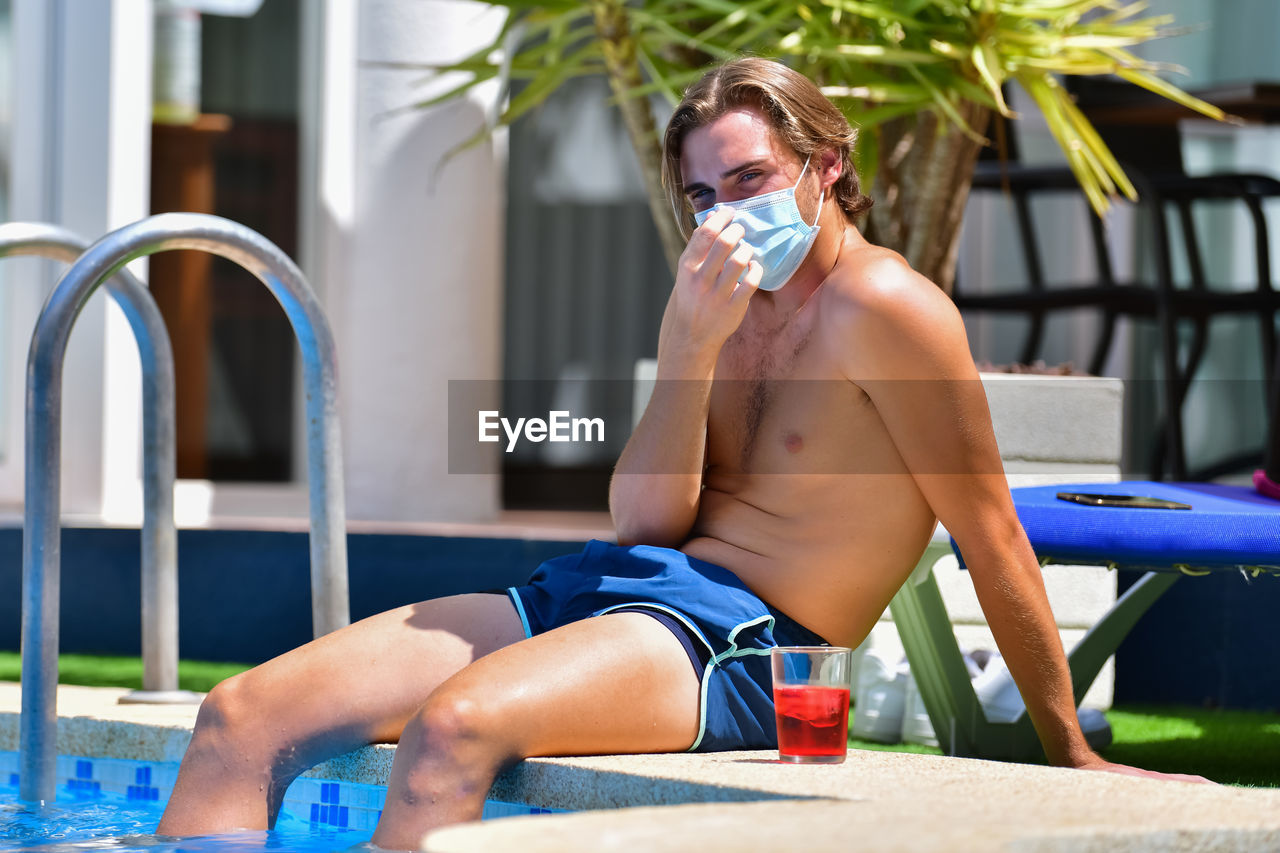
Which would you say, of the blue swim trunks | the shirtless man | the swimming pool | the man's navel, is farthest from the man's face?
the swimming pool

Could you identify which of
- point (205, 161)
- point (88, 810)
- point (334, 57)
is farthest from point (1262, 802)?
point (205, 161)

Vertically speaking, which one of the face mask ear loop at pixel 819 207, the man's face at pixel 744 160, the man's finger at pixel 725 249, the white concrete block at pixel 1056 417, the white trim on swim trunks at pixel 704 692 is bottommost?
the white trim on swim trunks at pixel 704 692

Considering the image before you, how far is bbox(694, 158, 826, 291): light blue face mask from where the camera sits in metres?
2.08

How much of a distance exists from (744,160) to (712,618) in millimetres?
670

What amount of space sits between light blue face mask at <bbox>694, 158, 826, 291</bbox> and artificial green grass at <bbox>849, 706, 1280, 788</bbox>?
118cm

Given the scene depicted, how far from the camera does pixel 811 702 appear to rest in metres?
1.81

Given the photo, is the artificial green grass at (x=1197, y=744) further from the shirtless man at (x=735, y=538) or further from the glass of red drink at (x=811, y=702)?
the glass of red drink at (x=811, y=702)

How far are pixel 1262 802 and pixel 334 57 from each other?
459 centimetres

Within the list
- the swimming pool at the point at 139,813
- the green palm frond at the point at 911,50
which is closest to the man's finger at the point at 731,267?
the swimming pool at the point at 139,813

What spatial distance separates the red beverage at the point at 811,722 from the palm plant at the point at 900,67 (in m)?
1.86

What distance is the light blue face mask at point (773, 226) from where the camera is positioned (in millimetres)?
2076

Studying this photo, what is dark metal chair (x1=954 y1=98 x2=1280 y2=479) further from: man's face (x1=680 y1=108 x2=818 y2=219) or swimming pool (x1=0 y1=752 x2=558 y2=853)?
swimming pool (x1=0 y1=752 x2=558 y2=853)

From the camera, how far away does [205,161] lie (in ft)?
18.6

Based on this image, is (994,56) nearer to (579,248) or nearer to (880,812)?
(880,812)
